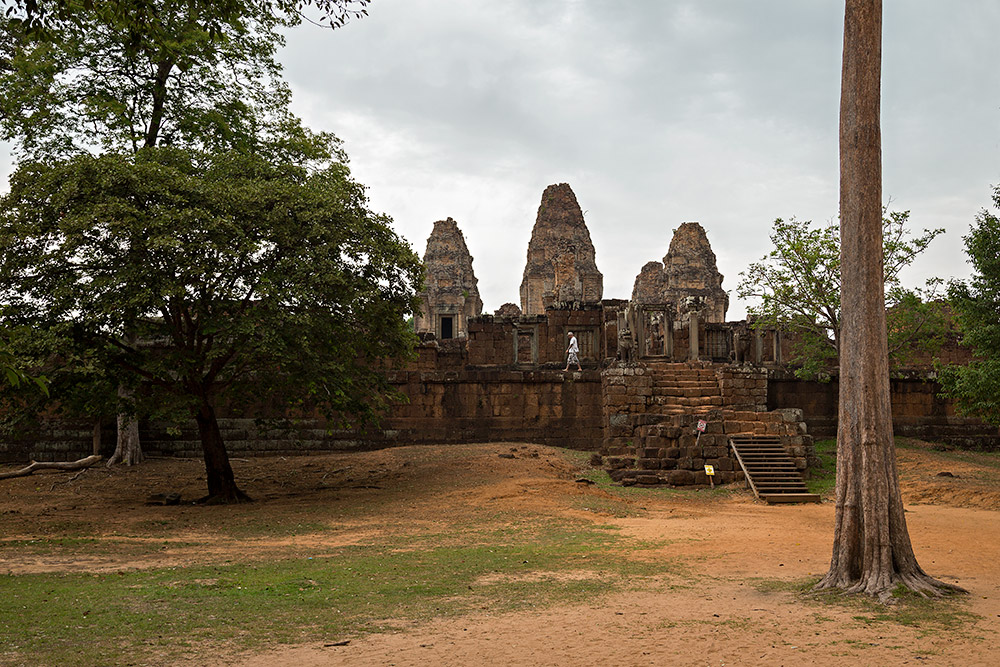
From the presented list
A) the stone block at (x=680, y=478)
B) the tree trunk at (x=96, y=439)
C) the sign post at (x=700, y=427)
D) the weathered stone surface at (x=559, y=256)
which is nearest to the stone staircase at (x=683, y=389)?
the sign post at (x=700, y=427)

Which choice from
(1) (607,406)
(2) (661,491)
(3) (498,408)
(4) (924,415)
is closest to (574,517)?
(2) (661,491)

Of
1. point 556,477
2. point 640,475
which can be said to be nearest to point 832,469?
point 640,475

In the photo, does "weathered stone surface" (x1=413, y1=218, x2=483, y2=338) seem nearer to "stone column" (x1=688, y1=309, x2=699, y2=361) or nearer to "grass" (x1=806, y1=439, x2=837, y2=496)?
"stone column" (x1=688, y1=309, x2=699, y2=361)

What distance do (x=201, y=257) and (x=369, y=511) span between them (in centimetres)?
472

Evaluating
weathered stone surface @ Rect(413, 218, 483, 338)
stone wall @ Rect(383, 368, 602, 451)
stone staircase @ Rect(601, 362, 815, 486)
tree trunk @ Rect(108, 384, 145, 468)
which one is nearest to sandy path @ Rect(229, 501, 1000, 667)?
stone staircase @ Rect(601, 362, 815, 486)

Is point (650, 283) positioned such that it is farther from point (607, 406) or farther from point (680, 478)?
point (680, 478)

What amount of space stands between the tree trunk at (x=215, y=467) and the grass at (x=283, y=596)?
552cm

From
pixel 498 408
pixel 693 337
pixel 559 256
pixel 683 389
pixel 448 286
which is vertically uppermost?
pixel 559 256

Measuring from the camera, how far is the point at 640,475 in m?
15.8

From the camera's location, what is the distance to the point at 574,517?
12.3 m

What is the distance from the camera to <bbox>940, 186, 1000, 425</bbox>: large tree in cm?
1427

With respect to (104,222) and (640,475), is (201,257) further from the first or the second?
(640,475)

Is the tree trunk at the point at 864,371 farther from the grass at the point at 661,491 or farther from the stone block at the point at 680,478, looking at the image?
the stone block at the point at 680,478

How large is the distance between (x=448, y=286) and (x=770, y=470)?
33219mm
